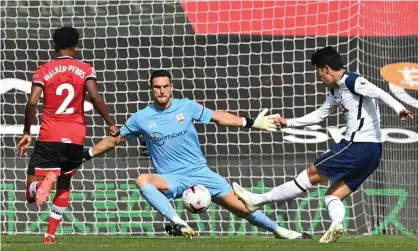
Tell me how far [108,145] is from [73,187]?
315 centimetres

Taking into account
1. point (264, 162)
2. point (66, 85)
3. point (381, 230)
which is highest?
point (66, 85)

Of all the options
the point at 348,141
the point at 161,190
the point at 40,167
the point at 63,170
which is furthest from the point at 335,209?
the point at 40,167

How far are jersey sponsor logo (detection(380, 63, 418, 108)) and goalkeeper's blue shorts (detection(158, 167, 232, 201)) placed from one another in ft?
11.7

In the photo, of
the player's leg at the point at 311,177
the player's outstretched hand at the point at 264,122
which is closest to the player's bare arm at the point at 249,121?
the player's outstretched hand at the point at 264,122

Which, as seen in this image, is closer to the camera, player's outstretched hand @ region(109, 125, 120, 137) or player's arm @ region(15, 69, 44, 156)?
player's arm @ region(15, 69, 44, 156)

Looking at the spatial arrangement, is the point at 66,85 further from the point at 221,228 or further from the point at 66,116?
the point at 221,228

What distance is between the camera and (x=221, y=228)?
13.6m

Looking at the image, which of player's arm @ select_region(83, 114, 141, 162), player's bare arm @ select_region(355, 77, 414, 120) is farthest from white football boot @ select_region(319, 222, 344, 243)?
player's arm @ select_region(83, 114, 141, 162)

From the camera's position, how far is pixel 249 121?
34.7 feet

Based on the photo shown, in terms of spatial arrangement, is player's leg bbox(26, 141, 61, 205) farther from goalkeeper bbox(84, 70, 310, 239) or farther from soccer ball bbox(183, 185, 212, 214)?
soccer ball bbox(183, 185, 212, 214)

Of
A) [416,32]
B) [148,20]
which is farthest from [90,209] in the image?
[416,32]

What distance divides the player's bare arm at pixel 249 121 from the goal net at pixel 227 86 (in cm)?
300

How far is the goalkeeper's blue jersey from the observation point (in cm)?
1091

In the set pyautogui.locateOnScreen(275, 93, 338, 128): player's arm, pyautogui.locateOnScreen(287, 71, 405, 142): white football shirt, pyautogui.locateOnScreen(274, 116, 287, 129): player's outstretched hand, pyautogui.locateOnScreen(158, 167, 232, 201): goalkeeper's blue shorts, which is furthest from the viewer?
pyautogui.locateOnScreen(158, 167, 232, 201): goalkeeper's blue shorts
